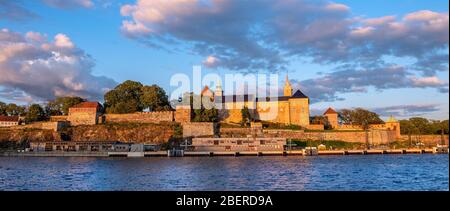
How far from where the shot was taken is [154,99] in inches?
2795

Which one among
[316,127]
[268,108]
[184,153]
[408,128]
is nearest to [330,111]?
[316,127]

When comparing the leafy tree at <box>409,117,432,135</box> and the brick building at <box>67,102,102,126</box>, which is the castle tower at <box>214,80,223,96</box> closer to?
the brick building at <box>67,102,102,126</box>

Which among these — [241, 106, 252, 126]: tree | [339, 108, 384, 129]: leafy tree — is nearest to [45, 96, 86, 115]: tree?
[241, 106, 252, 126]: tree

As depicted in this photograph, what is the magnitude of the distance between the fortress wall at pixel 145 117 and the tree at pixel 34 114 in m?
16.0

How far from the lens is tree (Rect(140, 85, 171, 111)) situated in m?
70.9

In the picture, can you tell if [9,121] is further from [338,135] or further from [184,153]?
[338,135]

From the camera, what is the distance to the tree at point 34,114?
73.4 meters

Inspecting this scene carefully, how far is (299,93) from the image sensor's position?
251ft

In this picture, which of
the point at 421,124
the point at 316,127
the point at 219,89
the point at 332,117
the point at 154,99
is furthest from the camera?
the point at 219,89

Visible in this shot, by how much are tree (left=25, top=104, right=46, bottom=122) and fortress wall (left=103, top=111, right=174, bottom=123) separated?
628 inches

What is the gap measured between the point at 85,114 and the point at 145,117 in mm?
9935

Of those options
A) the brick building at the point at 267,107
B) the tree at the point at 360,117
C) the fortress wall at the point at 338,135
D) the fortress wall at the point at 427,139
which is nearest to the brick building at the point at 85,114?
the brick building at the point at 267,107

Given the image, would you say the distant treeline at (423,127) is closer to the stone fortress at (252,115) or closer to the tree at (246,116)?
the stone fortress at (252,115)
